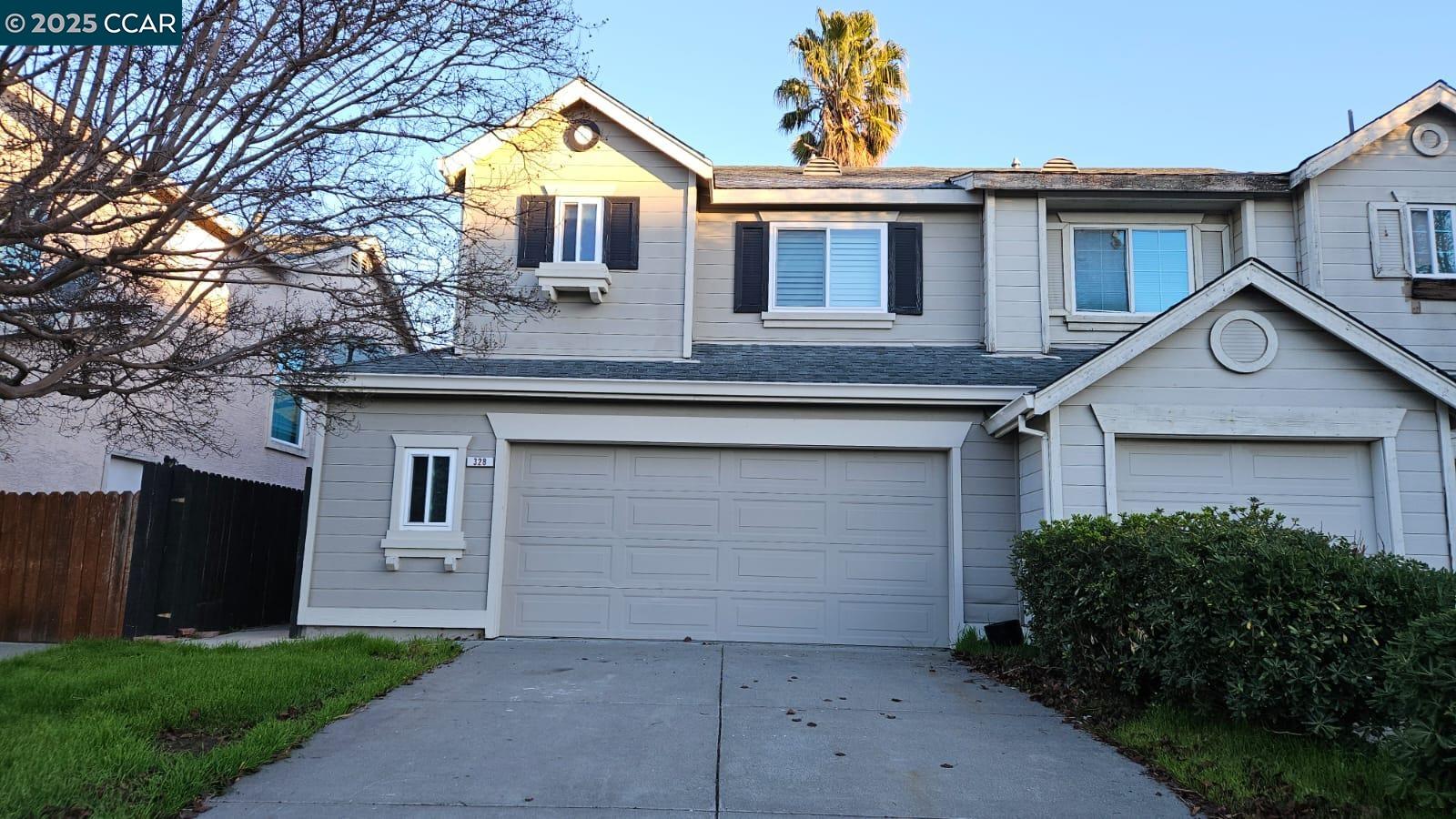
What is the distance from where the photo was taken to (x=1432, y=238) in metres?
11.7

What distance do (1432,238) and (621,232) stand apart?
9554 mm

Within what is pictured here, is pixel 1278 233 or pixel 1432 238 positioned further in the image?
pixel 1278 233

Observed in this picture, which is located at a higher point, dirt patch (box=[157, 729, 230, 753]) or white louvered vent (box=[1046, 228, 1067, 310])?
white louvered vent (box=[1046, 228, 1067, 310])

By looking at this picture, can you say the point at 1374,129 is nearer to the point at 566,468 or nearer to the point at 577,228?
the point at 577,228

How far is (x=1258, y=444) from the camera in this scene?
942cm

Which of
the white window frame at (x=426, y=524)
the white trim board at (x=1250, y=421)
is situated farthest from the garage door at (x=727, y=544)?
the white trim board at (x=1250, y=421)

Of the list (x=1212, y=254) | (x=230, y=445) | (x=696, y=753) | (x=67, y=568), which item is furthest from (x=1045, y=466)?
(x=230, y=445)

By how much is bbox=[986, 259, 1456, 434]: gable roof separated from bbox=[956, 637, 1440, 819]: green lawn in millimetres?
3222

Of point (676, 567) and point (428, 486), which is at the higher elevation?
point (428, 486)

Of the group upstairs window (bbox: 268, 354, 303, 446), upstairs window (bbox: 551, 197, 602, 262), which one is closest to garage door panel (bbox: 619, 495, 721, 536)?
upstairs window (bbox: 551, 197, 602, 262)

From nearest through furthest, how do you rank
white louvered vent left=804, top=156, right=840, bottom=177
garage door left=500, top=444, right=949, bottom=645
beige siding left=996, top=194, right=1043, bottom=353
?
garage door left=500, top=444, right=949, bottom=645
beige siding left=996, top=194, right=1043, bottom=353
white louvered vent left=804, top=156, right=840, bottom=177

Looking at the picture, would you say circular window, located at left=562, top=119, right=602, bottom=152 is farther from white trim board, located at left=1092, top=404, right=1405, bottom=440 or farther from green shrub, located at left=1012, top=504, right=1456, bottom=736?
green shrub, located at left=1012, top=504, right=1456, bottom=736

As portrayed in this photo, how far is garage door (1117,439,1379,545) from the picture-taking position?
9.34 metres

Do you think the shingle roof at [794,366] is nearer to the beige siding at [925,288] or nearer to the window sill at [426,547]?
the beige siding at [925,288]
